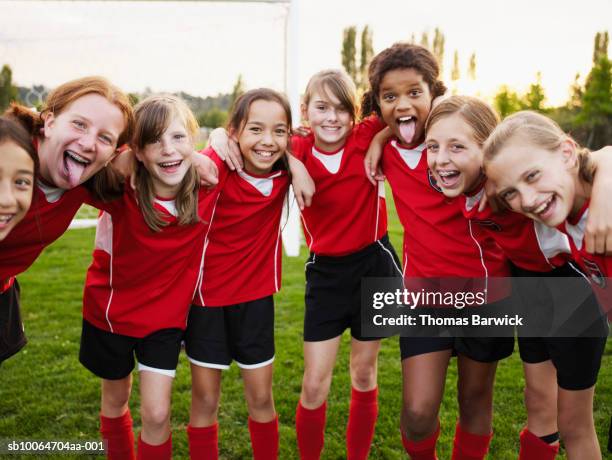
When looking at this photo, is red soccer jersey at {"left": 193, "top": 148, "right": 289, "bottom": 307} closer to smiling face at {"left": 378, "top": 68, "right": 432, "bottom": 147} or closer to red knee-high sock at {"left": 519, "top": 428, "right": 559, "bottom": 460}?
smiling face at {"left": 378, "top": 68, "right": 432, "bottom": 147}

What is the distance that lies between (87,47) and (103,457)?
5.55 meters

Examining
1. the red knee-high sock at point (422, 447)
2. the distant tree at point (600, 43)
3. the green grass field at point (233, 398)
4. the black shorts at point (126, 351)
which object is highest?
the distant tree at point (600, 43)

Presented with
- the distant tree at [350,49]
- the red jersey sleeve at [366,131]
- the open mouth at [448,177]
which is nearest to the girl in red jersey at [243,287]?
the red jersey sleeve at [366,131]

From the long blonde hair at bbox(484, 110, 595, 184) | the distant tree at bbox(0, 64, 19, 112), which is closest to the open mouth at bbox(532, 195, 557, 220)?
the long blonde hair at bbox(484, 110, 595, 184)

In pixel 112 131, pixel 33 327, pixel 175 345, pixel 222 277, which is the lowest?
pixel 33 327

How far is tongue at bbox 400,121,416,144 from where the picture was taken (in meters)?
2.39

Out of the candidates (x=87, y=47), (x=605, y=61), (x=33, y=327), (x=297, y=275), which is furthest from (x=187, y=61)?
(x=605, y=61)

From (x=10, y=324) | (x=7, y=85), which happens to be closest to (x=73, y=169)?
(x=10, y=324)

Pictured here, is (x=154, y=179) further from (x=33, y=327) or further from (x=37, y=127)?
(x=33, y=327)

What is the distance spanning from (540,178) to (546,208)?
10 centimetres

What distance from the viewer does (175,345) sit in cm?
227

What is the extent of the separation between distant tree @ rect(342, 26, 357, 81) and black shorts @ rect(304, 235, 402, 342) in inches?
1346

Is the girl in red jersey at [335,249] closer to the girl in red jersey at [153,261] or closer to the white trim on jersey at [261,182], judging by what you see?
the white trim on jersey at [261,182]

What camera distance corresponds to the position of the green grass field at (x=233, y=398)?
112 inches
